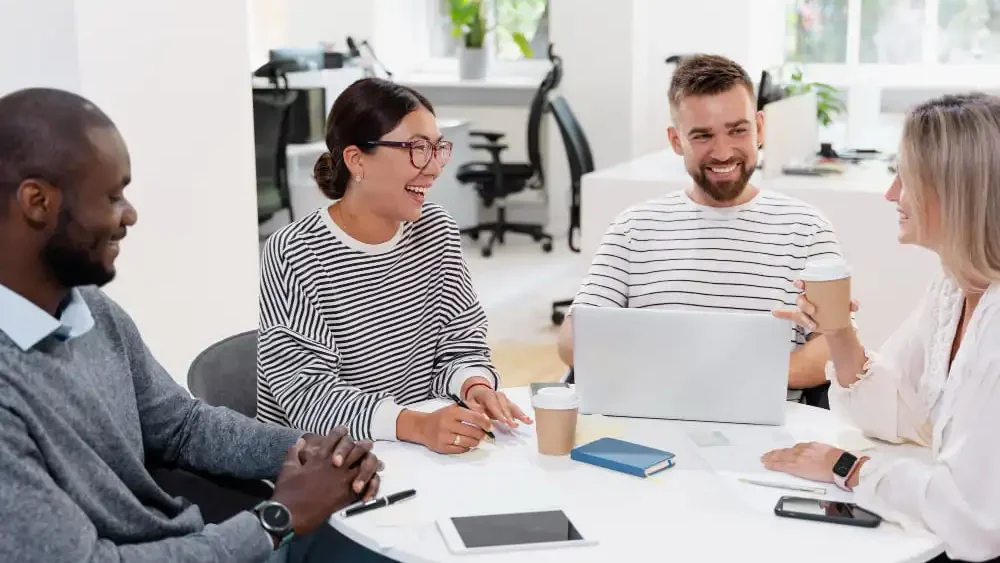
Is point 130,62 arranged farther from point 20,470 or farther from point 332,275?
point 20,470

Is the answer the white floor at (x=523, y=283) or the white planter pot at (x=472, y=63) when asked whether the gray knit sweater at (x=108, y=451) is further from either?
the white planter pot at (x=472, y=63)

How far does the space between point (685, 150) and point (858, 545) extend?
3.69ft

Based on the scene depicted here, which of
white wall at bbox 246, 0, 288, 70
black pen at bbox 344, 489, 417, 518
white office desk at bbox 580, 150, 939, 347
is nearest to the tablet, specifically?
black pen at bbox 344, 489, 417, 518

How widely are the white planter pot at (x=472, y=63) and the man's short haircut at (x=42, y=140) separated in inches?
250

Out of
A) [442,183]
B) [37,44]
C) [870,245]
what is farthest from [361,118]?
[442,183]

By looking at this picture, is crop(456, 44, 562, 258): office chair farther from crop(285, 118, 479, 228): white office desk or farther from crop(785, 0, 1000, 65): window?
crop(785, 0, 1000, 65): window

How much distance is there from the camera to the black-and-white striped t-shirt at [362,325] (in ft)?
6.28

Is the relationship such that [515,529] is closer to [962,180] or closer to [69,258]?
[69,258]

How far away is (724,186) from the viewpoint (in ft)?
7.66

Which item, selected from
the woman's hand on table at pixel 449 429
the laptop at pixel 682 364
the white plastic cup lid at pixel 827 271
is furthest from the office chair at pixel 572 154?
the white plastic cup lid at pixel 827 271

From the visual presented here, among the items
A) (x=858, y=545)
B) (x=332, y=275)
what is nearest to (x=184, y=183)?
(x=332, y=275)

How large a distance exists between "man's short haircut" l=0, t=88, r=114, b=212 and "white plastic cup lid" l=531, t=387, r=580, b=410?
0.73 metres

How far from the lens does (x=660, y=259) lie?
2377 mm

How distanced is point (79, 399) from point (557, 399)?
0.66 metres
